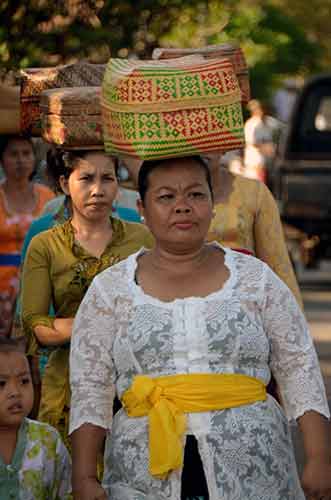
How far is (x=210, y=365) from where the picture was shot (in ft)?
17.5

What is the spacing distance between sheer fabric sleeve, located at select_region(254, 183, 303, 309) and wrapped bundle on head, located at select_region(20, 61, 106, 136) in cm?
98

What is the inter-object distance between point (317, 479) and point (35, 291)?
66.5 inches

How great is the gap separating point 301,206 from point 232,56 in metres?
13.2

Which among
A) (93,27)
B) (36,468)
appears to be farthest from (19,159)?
(36,468)

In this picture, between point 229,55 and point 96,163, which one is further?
point 229,55

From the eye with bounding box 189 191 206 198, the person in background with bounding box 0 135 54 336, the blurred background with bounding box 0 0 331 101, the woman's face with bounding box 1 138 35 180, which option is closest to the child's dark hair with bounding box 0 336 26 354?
the eye with bounding box 189 191 206 198

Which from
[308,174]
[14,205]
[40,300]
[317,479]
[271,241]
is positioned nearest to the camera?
[317,479]

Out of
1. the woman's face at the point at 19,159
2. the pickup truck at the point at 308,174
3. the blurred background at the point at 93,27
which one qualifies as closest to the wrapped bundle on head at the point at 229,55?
the blurred background at the point at 93,27

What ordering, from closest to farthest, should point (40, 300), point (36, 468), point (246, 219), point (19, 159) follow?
point (36, 468) → point (40, 300) → point (246, 219) → point (19, 159)

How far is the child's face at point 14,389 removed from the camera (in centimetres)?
593

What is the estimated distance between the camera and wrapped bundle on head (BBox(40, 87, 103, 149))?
22.2 ft

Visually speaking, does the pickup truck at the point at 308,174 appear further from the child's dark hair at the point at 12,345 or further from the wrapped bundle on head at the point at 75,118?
the child's dark hair at the point at 12,345

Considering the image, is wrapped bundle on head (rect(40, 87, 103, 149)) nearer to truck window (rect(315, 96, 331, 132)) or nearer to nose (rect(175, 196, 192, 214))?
nose (rect(175, 196, 192, 214))

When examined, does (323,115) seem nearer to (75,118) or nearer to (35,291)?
(75,118)
